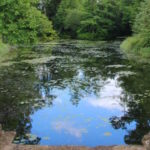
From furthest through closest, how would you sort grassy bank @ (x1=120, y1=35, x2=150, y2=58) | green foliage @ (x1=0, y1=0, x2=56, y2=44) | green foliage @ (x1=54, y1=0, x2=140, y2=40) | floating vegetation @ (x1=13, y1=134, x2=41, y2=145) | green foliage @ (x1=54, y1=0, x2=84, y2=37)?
green foliage @ (x1=54, y1=0, x2=84, y2=37), green foliage @ (x1=54, y1=0, x2=140, y2=40), grassy bank @ (x1=120, y1=35, x2=150, y2=58), green foliage @ (x1=0, y1=0, x2=56, y2=44), floating vegetation @ (x1=13, y1=134, x2=41, y2=145)

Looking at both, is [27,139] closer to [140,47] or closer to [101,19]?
[140,47]

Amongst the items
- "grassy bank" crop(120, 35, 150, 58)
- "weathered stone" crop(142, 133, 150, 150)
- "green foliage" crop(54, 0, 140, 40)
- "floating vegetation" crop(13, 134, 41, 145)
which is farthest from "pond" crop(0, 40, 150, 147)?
"green foliage" crop(54, 0, 140, 40)

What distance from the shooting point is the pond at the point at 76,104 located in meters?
9.11

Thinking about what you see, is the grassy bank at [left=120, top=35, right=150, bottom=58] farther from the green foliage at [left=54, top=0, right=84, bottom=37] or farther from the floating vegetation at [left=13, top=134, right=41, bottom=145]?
the green foliage at [left=54, top=0, right=84, bottom=37]

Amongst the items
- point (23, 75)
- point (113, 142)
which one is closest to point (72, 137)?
point (113, 142)

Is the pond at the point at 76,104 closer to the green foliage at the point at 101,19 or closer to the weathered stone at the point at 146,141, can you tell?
the weathered stone at the point at 146,141

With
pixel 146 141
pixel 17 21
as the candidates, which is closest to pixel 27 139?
pixel 146 141

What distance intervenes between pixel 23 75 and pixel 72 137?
9.89 meters

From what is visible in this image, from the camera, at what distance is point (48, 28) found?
99.5 ft

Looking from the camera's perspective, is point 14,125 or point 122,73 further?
point 122,73

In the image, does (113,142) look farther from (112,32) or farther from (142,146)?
(112,32)

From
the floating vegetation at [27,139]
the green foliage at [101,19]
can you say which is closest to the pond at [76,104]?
the floating vegetation at [27,139]

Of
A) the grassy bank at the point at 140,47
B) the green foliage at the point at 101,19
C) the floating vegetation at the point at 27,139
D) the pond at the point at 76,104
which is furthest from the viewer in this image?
the green foliage at the point at 101,19

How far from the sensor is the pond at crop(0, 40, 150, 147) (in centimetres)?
911
